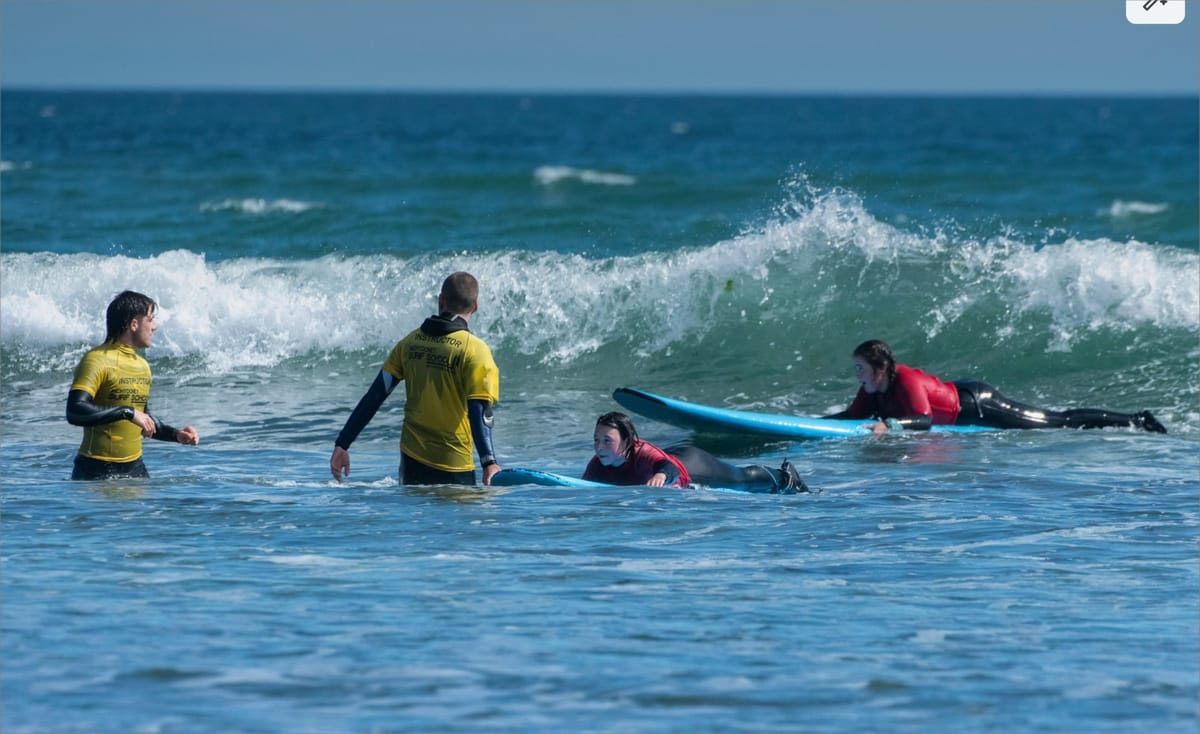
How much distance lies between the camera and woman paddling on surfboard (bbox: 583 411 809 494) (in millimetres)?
8133

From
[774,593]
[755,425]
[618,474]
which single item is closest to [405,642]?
[774,593]

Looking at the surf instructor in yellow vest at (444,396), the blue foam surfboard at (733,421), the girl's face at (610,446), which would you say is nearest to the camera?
the surf instructor in yellow vest at (444,396)

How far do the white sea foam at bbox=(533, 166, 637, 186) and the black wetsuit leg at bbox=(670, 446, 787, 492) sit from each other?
22.2 m

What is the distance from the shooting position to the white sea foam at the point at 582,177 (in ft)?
101

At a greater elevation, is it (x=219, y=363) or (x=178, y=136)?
(x=178, y=136)

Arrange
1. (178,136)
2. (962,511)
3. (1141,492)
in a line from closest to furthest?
(962,511), (1141,492), (178,136)

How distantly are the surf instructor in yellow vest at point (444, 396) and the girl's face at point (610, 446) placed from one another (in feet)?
2.83

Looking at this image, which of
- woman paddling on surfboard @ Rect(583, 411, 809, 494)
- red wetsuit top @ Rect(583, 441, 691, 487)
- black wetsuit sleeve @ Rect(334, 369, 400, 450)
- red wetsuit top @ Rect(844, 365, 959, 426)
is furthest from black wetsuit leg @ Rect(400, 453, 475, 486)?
red wetsuit top @ Rect(844, 365, 959, 426)

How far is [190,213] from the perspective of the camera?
2616cm

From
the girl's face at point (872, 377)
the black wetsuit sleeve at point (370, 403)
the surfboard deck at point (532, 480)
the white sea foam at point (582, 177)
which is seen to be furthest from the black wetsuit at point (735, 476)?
the white sea foam at point (582, 177)

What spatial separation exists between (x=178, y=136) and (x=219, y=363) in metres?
40.8

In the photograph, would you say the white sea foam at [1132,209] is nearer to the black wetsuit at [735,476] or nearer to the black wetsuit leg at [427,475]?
the black wetsuit at [735,476]

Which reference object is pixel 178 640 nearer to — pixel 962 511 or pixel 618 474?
pixel 618 474

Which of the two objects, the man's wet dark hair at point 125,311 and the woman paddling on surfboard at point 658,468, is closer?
the man's wet dark hair at point 125,311
